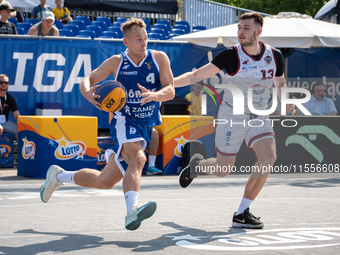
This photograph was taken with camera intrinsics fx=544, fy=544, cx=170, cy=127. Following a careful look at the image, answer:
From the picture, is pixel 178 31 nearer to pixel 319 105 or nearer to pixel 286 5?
pixel 319 105

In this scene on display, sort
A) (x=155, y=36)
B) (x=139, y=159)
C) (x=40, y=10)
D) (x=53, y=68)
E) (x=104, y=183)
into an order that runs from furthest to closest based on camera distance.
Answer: (x=155, y=36) → (x=40, y=10) → (x=53, y=68) → (x=104, y=183) → (x=139, y=159)

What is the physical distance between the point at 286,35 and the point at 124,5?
7.49 m

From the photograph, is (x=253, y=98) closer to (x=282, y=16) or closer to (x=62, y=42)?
(x=62, y=42)

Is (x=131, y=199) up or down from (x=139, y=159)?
down

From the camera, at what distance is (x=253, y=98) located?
5754 millimetres

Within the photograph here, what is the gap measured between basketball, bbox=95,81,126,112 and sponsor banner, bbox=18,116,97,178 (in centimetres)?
523

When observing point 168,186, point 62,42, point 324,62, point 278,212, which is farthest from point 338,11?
point 278,212

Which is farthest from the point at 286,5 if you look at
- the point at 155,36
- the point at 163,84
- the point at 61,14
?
the point at 163,84

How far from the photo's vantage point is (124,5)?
1853 cm

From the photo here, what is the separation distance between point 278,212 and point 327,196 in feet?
5.73

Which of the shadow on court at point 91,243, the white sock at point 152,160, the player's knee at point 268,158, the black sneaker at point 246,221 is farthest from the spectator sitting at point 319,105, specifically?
the shadow on court at point 91,243

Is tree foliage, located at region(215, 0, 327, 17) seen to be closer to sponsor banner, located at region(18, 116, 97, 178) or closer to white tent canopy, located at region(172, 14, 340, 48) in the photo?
white tent canopy, located at region(172, 14, 340, 48)

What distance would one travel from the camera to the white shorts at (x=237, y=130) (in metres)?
5.75

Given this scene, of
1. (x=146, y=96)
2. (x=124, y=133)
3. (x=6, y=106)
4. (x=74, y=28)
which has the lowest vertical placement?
(x=124, y=133)
